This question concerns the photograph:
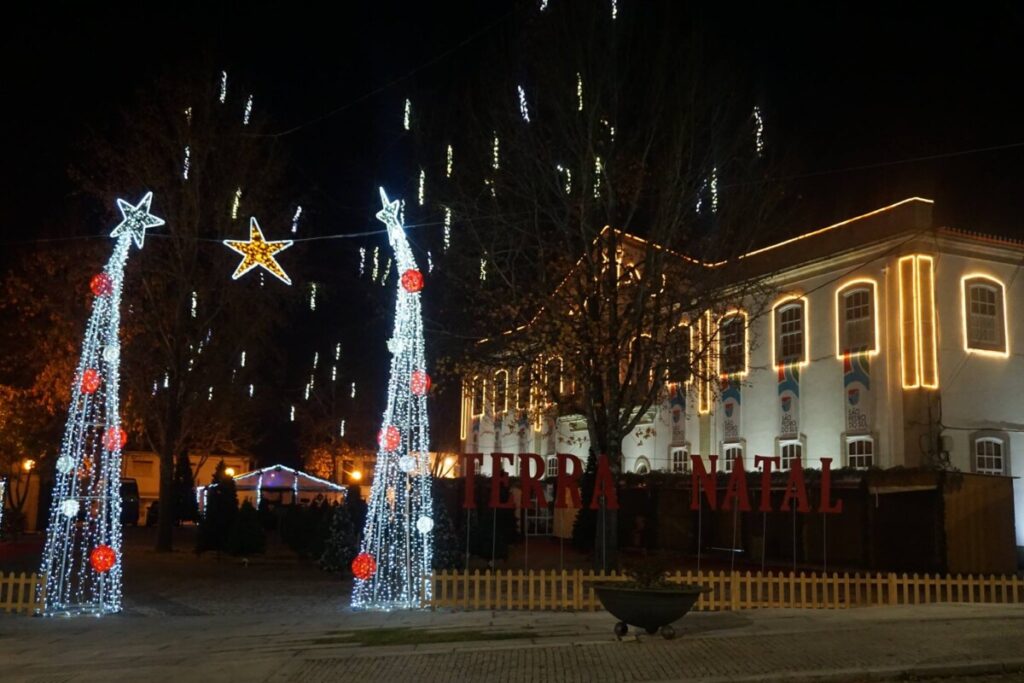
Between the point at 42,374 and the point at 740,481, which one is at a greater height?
the point at 42,374

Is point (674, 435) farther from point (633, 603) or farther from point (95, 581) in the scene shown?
point (633, 603)

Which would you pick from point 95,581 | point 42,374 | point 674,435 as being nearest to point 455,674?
point 95,581

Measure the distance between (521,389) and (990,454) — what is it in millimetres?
13871

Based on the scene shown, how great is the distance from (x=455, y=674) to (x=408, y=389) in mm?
6127

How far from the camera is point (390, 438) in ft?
48.6

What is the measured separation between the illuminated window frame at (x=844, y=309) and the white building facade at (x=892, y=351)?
0.03m

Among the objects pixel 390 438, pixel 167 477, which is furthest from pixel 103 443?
pixel 167 477

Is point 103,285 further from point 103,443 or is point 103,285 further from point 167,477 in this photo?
point 167,477

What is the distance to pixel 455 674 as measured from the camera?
32.3 ft

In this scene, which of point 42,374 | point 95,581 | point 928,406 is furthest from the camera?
point 42,374

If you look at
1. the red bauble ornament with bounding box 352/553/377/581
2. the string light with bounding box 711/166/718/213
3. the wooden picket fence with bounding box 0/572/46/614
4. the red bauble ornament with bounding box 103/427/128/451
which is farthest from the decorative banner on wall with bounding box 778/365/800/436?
the wooden picket fence with bounding box 0/572/46/614

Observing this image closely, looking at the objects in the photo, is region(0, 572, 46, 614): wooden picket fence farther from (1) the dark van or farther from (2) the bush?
(1) the dark van

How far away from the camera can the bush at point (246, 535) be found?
2403cm

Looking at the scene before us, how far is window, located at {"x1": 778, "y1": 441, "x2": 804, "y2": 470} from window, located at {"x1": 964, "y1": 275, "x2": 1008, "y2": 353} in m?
5.31
